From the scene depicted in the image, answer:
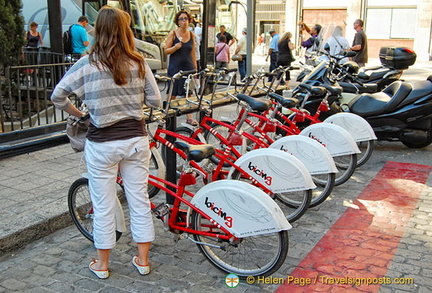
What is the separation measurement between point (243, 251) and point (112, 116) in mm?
1402

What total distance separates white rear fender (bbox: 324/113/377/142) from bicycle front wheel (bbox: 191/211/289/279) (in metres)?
2.59

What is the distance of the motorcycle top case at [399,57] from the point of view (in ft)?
27.2

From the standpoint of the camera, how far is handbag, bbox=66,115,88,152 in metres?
3.65

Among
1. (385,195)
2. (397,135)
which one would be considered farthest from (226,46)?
(385,195)

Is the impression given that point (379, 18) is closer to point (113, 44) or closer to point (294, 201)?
point (294, 201)

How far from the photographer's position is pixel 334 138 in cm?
540

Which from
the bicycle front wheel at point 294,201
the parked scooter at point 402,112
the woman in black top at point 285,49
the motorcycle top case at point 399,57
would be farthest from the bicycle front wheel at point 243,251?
the woman in black top at point 285,49

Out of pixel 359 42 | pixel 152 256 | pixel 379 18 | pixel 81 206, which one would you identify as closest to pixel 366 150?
pixel 152 256

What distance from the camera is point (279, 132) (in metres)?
6.03

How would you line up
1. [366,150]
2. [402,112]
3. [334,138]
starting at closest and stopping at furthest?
[334,138] < [366,150] < [402,112]

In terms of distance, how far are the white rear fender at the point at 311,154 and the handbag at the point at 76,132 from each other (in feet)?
6.74

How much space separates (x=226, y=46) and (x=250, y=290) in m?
13.2

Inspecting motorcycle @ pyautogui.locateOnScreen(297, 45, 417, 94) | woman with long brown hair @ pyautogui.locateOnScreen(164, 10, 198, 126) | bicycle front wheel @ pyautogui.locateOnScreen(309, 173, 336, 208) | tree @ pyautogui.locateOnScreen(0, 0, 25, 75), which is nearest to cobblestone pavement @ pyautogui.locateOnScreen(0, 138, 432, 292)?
bicycle front wheel @ pyautogui.locateOnScreen(309, 173, 336, 208)

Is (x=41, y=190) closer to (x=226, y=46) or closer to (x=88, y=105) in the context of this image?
(x=88, y=105)
